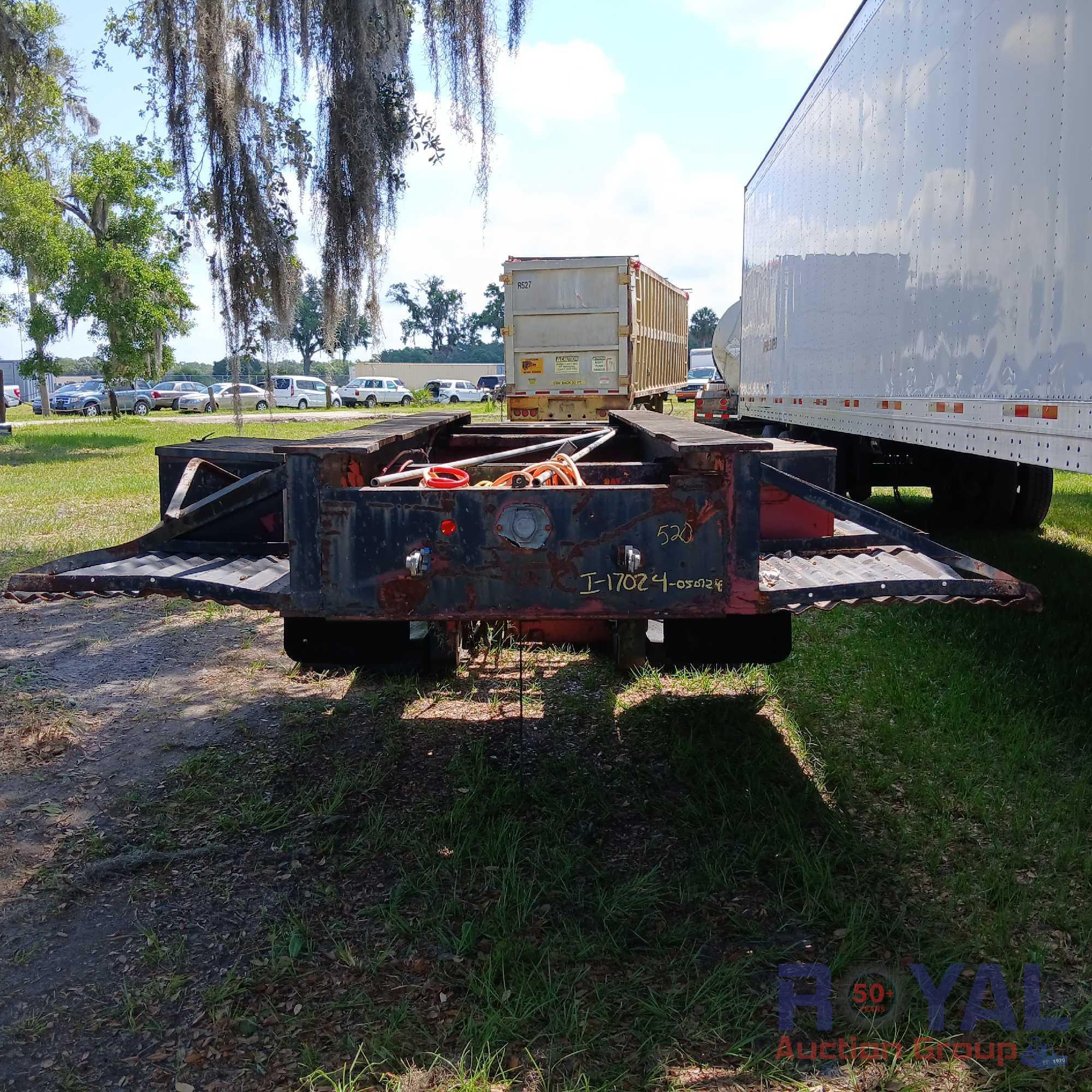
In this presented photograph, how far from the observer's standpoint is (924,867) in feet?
9.97

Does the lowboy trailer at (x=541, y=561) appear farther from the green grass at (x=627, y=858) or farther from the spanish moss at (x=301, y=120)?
the spanish moss at (x=301, y=120)

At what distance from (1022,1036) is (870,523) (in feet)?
4.55

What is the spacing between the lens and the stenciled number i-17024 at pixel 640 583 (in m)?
2.81

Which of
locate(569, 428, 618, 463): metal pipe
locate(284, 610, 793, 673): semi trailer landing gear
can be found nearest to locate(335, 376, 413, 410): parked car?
locate(569, 428, 618, 463): metal pipe

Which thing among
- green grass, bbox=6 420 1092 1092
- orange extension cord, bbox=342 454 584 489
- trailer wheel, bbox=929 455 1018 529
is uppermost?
orange extension cord, bbox=342 454 584 489

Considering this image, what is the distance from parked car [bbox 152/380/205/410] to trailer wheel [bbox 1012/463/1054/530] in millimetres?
39291

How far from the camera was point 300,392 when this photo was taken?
151 feet

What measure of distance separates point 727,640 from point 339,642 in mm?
1249

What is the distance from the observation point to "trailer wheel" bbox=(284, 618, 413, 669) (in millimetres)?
3299

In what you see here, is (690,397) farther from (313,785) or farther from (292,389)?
(313,785)

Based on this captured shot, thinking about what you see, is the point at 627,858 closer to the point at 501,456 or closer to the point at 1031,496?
the point at 501,456

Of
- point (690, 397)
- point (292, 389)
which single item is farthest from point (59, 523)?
point (292, 389)

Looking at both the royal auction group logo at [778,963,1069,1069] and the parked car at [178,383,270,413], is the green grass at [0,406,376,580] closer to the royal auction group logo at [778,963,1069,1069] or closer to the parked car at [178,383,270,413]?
the royal auction group logo at [778,963,1069,1069]

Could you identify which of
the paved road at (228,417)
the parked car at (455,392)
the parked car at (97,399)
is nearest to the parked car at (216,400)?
the paved road at (228,417)
